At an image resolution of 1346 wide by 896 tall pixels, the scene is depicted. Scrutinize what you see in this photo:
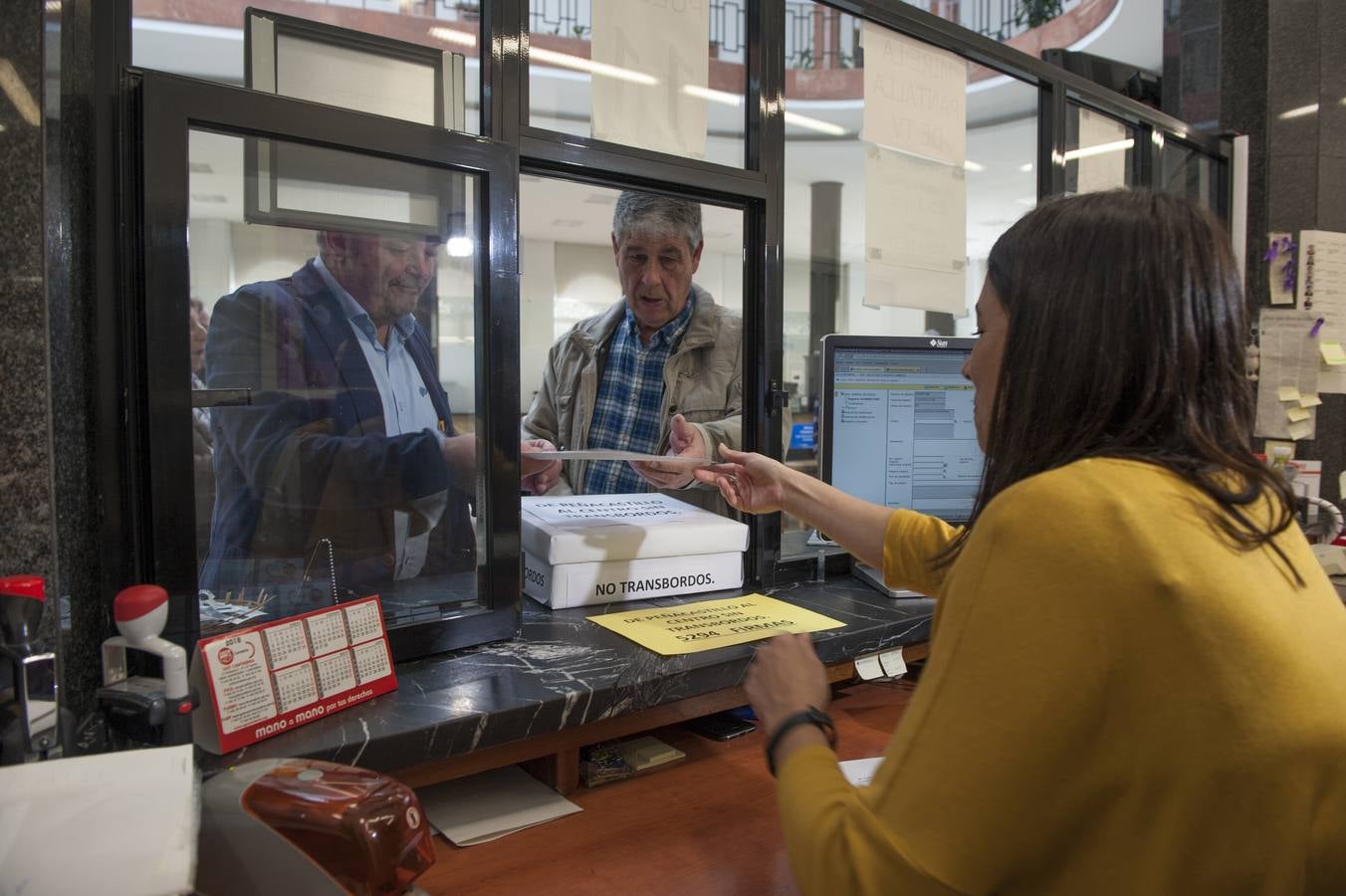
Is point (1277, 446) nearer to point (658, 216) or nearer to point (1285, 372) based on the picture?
point (1285, 372)

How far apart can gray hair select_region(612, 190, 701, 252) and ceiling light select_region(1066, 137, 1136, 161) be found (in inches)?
40.6

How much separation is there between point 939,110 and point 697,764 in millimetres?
1520

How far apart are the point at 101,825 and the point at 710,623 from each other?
3.01 ft

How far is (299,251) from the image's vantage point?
117cm

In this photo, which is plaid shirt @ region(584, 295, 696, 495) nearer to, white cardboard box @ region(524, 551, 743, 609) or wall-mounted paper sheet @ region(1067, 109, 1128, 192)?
white cardboard box @ region(524, 551, 743, 609)

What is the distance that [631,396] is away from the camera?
220 cm

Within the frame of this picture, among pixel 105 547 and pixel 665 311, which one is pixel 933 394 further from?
pixel 105 547

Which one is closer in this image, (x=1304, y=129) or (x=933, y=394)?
(x=933, y=394)

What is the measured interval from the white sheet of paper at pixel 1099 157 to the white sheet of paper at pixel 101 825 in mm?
2390

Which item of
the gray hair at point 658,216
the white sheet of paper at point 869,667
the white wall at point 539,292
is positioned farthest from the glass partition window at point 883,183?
the white wall at point 539,292

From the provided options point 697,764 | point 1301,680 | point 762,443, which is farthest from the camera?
point 762,443

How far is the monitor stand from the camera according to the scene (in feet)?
5.61

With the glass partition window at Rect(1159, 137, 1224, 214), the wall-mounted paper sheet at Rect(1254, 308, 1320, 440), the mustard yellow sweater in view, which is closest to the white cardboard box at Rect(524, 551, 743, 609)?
the mustard yellow sweater

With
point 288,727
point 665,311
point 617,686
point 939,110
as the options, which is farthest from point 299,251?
point 939,110
